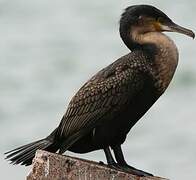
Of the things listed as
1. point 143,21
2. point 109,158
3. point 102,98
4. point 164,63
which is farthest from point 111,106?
point 143,21

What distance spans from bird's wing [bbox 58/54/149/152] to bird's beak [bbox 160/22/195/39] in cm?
71

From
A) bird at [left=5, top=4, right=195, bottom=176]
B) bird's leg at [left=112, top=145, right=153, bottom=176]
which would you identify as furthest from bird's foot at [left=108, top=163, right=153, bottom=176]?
bird at [left=5, top=4, right=195, bottom=176]

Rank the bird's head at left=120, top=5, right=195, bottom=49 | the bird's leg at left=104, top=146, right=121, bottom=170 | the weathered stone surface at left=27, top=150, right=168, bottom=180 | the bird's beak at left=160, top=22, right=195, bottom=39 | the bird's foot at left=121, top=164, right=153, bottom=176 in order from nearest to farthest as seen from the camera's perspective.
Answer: the weathered stone surface at left=27, top=150, right=168, bottom=180
the bird's foot at left=121, top=164, right=153, bottom=176
the bird's leg at left=104, top=146, right=121, bottom=170
the bird's beak at left=160, top=22, right=195, bottom=39
the bird's head at left=120, top=5, right=195, bottom=49

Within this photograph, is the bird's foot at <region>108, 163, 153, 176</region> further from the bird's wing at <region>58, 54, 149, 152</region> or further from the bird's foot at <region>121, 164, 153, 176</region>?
the bird's wing at <region>58, 54, 149, 152</region>

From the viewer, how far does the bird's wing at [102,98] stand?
8.02 m

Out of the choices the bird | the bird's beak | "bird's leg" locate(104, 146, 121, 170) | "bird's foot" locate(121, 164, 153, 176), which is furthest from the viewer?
the bird's beak

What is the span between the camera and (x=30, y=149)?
8062mm

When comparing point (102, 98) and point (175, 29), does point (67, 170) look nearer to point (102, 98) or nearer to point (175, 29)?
point (102, 98)

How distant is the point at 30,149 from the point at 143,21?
6.18 feet

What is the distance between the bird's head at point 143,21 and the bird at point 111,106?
1.33ft

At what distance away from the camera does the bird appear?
800cm

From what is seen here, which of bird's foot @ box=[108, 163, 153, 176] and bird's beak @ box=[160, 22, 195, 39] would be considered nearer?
bird's foot @ box=[108, 163, 153, 176]

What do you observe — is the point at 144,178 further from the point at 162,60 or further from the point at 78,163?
the point at 162,60

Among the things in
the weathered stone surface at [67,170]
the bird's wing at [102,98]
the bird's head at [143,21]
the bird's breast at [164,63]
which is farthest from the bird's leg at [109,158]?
the weathered stone surface at [67,170]
